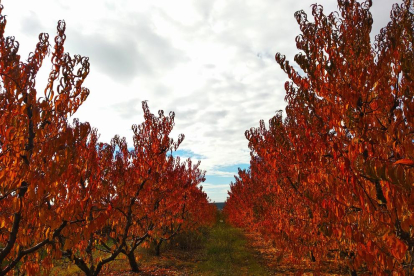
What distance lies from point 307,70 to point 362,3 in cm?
199

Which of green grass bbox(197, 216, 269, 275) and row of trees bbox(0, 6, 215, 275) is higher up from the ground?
row of trees bbox(0, 6, 215, 275)

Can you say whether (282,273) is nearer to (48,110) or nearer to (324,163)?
(324,163)

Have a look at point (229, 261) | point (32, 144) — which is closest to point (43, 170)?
point (32, 144)

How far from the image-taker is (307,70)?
15.1ft

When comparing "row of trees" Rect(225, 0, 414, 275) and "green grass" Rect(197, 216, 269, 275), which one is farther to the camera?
"green grass" Rect(197, 216, 269, 275)

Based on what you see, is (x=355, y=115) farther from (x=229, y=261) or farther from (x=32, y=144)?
(x=229, y=261)

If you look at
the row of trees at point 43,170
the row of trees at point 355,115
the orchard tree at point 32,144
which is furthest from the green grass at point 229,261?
the orchard tree at point 32,144

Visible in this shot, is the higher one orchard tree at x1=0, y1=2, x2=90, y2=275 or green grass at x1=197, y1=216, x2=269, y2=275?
orchard tree at x1=0, y1=2, x2=90, y2=275

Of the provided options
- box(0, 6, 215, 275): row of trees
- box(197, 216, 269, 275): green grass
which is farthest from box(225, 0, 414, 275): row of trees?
box(197, 216, 269, 275): green grass

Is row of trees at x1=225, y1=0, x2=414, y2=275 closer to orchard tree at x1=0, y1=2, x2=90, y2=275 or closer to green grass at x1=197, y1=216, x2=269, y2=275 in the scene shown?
orchard tree at x1=0, y1=2, x2=90, y2=275

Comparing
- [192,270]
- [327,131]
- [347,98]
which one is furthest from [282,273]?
[347,98]

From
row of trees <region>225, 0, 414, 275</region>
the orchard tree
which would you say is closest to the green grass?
row of trees <region>225, 0, 414, 275</region>

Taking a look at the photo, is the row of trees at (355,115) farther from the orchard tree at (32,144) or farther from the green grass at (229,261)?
the green grass at (229,261)

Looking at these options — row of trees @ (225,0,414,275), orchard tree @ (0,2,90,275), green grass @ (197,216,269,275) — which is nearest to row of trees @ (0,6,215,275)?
orchard tree @ (0,2,90,275)
